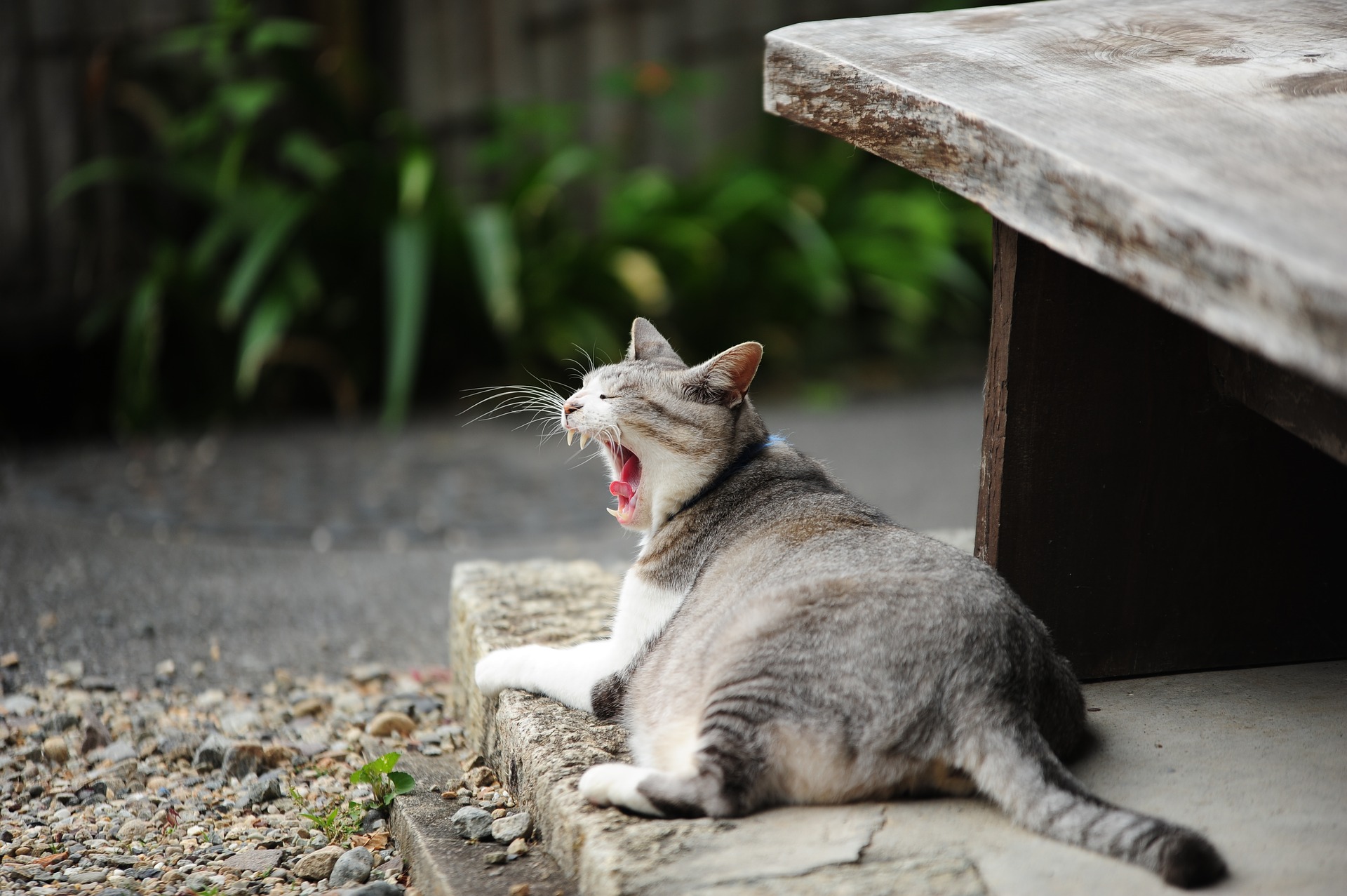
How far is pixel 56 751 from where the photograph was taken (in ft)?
9.10

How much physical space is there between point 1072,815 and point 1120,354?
1013mm

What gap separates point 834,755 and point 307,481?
3.69 meters

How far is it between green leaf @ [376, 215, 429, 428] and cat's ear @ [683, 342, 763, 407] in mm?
3275

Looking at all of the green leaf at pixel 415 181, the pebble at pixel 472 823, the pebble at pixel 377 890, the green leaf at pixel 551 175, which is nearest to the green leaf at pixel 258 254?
the green leaf at pixel 415 181

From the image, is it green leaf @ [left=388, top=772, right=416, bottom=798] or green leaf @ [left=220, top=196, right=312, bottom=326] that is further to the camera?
green leaf @ [left=220, top=196, right=312, bottom=326]

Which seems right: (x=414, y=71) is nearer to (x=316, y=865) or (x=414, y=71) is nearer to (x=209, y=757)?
(x=209, y=757)

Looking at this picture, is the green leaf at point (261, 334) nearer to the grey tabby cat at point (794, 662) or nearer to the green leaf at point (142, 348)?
the green leaf at point (142, 348)

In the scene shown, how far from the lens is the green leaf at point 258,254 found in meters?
5.52

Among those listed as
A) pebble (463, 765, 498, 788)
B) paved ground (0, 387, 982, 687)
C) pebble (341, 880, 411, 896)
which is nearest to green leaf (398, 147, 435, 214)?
paved ground (0, 387, 982, 687)

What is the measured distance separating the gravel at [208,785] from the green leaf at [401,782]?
0.22 feet

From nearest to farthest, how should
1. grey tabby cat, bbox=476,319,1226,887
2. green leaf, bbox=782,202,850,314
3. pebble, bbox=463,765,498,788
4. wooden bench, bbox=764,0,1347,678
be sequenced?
grey tabby cat, bbox=476,319,1226,887
wooden bench, bbox=764,0,1347,678
pebble, bbox=463,765,498,788
green leaf, bbox=782,202,850,314

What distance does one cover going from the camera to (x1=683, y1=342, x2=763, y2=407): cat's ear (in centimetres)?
247

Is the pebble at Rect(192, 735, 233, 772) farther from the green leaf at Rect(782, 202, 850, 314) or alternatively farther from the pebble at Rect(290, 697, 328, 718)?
the green leaf at Rect(782, 202, 850, 314)

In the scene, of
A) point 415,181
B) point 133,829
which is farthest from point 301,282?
point 133,829
